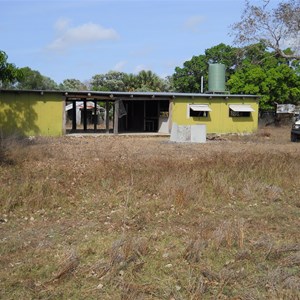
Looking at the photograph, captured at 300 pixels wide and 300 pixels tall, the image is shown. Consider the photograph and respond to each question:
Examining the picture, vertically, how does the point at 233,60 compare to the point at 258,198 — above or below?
above

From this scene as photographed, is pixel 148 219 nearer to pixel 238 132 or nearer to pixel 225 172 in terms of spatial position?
pixel 225 172

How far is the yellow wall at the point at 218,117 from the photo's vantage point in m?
26.2

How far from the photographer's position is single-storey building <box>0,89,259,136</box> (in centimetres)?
2284

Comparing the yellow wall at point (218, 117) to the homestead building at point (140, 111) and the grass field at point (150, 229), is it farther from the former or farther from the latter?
the grass field at point (150, 229)

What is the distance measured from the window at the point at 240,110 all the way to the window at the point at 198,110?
1.77 m

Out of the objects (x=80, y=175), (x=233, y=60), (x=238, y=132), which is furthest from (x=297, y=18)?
(x=233, y=60)

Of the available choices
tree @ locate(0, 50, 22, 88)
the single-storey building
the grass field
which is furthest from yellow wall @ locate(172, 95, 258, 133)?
the grass field

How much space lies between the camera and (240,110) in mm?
27109

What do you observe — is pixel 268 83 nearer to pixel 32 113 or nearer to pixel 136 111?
pixel 136 111

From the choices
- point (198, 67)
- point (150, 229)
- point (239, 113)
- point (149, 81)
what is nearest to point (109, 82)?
point (149, 81)

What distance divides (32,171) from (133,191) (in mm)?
2893

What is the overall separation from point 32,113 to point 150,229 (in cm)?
1853

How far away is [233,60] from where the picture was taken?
146 ft

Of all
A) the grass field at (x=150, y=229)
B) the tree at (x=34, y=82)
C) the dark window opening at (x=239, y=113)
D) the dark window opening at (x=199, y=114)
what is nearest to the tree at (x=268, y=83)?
the dark window opening at (x=239, y=113)
